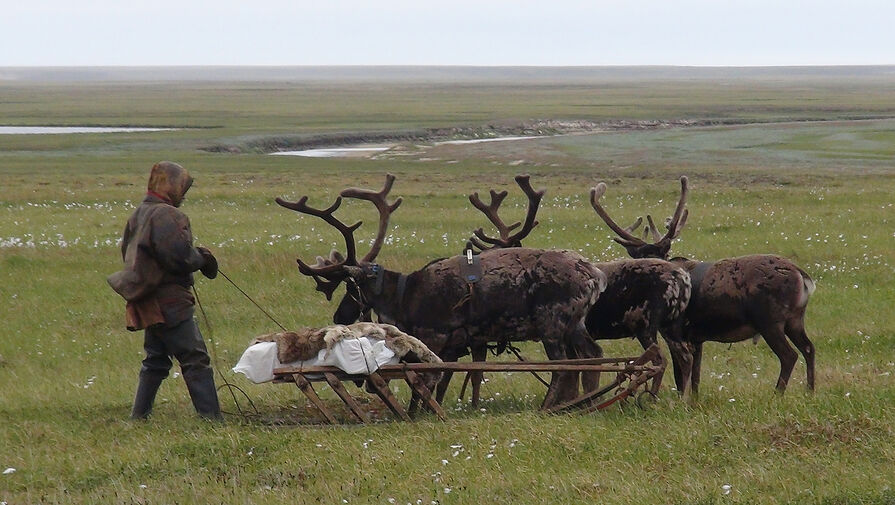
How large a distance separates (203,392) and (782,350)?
567cm

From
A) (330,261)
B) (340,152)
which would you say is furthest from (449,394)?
(340,152)

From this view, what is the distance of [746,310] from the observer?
1188cm

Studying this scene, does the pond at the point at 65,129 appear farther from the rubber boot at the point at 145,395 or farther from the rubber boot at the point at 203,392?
the rubber boot at the point at 203,392

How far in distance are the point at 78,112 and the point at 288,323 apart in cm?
8560

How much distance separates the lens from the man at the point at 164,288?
10281 mm

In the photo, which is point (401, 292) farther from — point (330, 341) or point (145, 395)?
point (145, 395)

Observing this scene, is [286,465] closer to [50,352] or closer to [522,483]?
[522,483]

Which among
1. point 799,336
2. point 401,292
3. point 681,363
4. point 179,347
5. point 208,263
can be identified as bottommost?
point 681,363

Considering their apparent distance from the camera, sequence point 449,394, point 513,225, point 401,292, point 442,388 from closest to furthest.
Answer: point 442,388
point 401,292
point 449,394
point 513,225

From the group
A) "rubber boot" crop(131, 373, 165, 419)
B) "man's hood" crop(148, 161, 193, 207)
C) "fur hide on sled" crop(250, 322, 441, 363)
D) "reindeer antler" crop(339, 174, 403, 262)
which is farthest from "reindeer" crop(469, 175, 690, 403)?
"man's hood" crop(148, 161, 193, 207)

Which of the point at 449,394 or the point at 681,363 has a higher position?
the point at 681,363

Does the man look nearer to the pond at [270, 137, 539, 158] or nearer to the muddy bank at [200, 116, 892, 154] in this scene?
the pond at [270, 137, 539, 158]

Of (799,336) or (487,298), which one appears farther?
(799,336)

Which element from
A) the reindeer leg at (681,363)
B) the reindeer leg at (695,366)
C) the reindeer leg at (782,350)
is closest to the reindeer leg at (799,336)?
the reindeer leg at (782,350)
